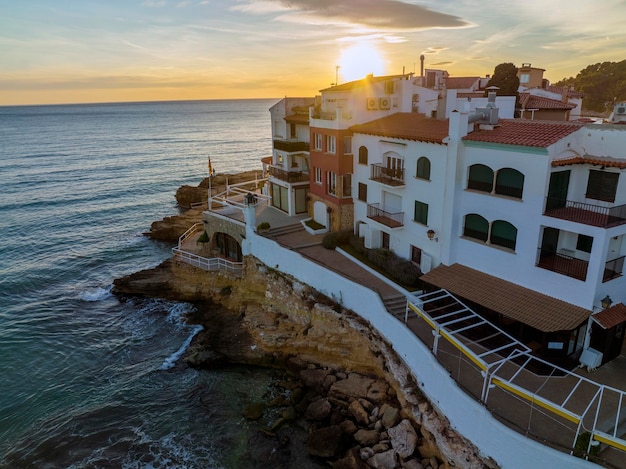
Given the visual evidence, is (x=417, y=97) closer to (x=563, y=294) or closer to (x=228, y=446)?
(x=563, y=294)

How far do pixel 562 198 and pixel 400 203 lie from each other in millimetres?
11163

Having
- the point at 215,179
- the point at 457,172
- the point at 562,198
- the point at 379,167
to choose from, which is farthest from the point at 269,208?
the point at 215,179

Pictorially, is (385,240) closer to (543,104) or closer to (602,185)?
(602,185)

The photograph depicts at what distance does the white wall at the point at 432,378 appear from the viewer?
16.5 meters

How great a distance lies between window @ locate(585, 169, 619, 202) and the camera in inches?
859

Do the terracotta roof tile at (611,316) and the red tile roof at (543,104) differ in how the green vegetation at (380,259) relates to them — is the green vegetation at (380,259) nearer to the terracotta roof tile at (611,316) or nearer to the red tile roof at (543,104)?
the terracotta roof tile at (611,316)

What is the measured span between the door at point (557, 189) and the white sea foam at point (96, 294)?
39.3 metres

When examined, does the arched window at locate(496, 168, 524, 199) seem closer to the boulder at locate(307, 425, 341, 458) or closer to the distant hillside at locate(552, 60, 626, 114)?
the boulder at locate(307, 425, 341, 458)

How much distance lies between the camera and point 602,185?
73.0 feet

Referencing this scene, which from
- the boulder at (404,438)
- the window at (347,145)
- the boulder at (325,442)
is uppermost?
the window at (347,145)

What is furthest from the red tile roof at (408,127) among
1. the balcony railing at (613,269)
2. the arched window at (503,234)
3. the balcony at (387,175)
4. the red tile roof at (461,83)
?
the red tile roof at (461,83)

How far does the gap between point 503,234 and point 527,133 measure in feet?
18.3

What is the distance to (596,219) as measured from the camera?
21.0 meters

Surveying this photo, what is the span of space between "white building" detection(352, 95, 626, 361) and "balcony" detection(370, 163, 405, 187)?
1476mm
